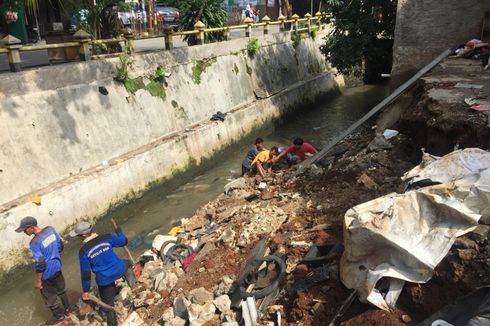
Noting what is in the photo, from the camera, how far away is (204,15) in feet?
52.4

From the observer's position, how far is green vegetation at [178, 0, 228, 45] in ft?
51.9

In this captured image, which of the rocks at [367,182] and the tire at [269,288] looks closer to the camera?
the tire at [269,288]

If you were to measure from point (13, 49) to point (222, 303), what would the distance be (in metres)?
6.71

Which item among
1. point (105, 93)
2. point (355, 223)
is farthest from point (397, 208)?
point (105, 93)

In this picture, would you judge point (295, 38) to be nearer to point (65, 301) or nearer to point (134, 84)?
point (134, 84)

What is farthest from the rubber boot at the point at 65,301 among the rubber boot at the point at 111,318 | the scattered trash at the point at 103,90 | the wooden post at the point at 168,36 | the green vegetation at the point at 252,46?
the green vegetation at the point at 252,46

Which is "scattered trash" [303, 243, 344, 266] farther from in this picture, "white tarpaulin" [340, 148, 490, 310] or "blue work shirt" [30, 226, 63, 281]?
"blue work shirt" [30, 226, 63, 281]

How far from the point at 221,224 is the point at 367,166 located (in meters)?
3.30

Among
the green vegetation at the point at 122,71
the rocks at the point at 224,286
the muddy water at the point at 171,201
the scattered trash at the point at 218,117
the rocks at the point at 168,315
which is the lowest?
the muddy water at the point at 171,201

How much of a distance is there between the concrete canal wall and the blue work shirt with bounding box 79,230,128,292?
2.25m

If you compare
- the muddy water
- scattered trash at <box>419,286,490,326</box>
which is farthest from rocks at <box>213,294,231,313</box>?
the muddy water

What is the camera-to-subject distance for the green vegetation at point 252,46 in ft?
56.3

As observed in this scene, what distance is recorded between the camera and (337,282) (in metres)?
4.91

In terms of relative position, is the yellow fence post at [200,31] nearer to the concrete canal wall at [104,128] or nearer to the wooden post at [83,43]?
the concrete canal wall at [104,128]
